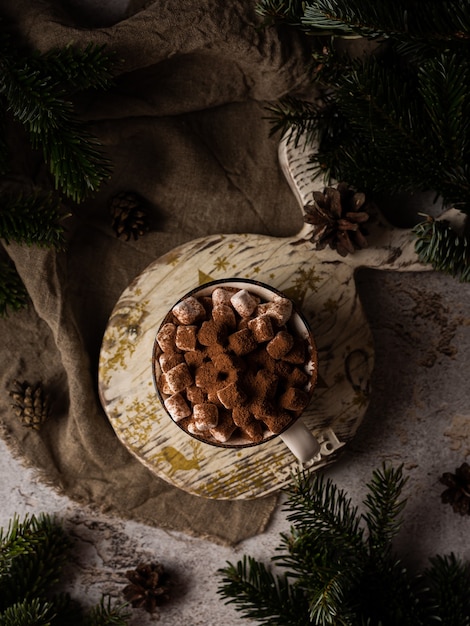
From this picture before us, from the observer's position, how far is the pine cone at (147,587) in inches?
56.5

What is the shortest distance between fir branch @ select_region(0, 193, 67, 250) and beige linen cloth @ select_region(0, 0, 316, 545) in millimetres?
141

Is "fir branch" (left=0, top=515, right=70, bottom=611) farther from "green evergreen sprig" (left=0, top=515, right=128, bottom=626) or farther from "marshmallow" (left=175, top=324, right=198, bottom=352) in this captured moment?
"marshmallow" (left=175, top=324, right=198, bottom=352)

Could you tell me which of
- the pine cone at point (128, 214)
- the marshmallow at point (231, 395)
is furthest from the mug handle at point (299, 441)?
the pine cone at point (128, 214)

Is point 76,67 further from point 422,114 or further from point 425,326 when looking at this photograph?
point 425,326

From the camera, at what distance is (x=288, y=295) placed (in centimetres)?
135

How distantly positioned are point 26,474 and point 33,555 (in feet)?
0.56

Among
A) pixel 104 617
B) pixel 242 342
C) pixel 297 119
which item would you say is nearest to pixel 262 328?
pixel 242 342

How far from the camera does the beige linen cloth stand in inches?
52.4

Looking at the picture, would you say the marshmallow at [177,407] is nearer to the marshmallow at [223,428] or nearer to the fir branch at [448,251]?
the marshmallow at [223,428]

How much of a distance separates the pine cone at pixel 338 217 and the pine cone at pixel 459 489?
1.79 ft

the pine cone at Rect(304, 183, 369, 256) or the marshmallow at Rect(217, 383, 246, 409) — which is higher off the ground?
Answer: the pine cone at Rect(304, 183, 369, 256)

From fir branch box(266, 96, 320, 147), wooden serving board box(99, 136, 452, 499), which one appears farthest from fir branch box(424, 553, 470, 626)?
fir branch box(266, 96, 320, 147)

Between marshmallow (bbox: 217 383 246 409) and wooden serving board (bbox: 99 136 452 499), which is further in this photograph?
wooden serving board (bbox: 99 136 452 499)

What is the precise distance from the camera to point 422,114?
3.36 ft
